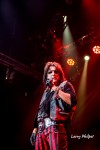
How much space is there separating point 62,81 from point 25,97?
6128 mm

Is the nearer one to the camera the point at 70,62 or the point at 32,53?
the point at 32,53

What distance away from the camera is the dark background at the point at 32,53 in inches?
326

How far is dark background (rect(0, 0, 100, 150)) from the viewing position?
8.27 meters

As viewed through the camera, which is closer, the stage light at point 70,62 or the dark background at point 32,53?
the dark background at point 32,53

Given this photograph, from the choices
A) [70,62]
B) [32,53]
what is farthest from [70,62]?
[32,53]

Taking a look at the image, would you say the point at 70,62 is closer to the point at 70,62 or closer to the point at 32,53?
the point at 70,62

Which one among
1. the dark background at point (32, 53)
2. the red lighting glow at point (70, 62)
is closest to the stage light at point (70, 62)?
the red lighting glow at point (70, 62)

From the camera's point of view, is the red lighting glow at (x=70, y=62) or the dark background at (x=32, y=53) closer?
the dark background at (x=32, y=53)

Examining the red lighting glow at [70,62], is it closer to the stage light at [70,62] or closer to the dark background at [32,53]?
the stage light at [70,62]

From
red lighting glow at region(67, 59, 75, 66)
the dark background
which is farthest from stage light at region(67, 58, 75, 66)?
the dark background

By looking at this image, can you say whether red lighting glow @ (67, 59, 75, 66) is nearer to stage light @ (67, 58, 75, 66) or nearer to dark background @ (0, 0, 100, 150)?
stage light @ (67, 58, 75, 66)

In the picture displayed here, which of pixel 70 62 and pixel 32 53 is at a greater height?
pixel 32 53

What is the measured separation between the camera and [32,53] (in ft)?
29.5

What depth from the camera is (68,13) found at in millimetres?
8070
